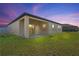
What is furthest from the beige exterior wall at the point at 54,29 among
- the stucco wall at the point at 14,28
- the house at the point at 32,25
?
the stucco wall at the point at 14,28

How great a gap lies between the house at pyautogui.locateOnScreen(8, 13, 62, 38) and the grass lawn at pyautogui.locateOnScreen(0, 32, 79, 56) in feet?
0.25

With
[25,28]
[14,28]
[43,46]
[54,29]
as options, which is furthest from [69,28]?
[14,28]

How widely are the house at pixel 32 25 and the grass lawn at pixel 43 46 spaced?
0.08 metres

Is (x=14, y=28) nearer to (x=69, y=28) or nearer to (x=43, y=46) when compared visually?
(x=43, y=46)

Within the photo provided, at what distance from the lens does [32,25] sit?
101 inches

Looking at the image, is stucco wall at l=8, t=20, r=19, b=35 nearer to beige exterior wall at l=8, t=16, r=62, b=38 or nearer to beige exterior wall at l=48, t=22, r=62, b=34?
beige exterior wall at l=8, t=16, r=62, b=38

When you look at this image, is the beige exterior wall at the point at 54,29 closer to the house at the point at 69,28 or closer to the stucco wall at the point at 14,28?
the house at the point at 69,28

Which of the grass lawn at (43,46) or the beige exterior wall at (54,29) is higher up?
the beige exterior wall at (54,29)

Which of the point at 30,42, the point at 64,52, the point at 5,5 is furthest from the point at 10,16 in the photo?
the point at 64,52

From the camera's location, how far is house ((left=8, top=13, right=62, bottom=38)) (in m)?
2.56

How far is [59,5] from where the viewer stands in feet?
8.38

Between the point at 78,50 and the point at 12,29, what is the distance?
887 mm

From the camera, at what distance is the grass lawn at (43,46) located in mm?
2539

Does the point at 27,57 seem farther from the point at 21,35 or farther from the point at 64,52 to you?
the point at 64,52
